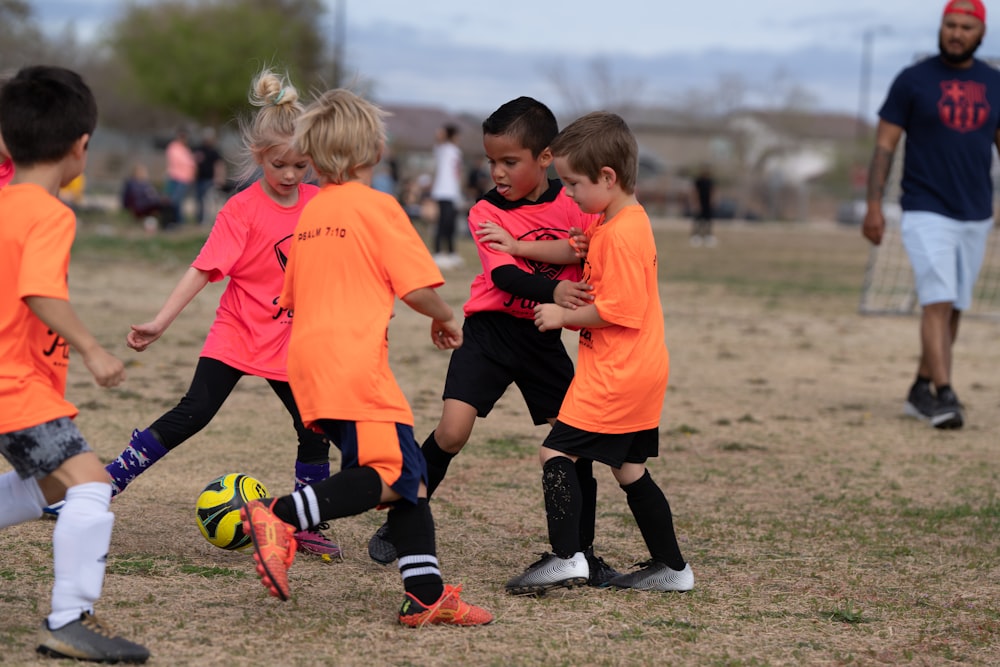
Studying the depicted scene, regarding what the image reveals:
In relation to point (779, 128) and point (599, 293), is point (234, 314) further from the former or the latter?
point (779, 128)

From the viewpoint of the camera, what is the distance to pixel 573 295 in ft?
13.4

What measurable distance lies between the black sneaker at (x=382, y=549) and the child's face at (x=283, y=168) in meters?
1.32

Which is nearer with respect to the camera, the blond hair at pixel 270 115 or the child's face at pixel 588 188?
the child's face at pixel 588 188

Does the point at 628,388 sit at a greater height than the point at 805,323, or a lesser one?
greater

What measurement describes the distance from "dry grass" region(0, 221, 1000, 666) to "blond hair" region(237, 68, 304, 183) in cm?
151

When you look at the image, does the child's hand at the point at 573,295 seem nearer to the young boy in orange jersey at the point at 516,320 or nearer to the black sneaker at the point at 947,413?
the young boy in orange jersey at the point at 516,320

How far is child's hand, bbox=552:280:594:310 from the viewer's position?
406 centimetres

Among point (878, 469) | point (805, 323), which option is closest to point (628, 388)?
point (878, 469)

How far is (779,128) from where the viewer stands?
319 ft

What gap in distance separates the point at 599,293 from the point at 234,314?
1505mm

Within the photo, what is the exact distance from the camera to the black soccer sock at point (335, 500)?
11.8 feet

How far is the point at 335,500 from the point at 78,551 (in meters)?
0.73

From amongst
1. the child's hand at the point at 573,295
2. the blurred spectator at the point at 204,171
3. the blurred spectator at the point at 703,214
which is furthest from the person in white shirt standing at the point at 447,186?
the blurred spectator at the point at 703,214

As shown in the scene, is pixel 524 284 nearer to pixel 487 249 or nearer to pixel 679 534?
pixel 487 249
